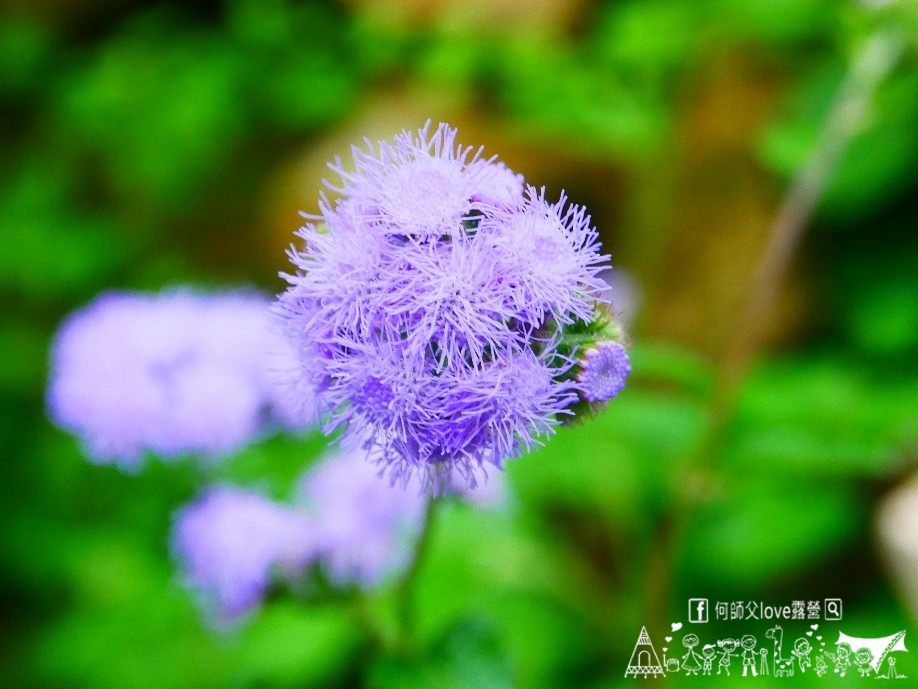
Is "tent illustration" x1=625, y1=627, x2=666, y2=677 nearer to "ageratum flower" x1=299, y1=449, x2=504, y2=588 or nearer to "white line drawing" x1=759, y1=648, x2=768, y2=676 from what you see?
"white line drawing" x1=759, y1=648, x2=768, y2=676

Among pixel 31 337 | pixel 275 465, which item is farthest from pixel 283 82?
pixel 275 465

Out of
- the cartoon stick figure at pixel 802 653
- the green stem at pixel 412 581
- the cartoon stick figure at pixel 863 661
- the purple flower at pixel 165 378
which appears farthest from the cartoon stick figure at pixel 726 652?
the purple flower at pixel 165 378

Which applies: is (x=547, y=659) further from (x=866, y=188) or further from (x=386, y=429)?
(x=866, y=188)

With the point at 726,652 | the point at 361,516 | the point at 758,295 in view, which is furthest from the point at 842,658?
the point at 361,516

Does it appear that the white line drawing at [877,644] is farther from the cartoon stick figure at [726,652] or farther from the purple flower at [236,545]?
the purple flower at [236,545]

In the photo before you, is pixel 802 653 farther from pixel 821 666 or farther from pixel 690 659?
A: pixel 690 659
